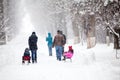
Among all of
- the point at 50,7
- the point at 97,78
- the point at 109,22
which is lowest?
the point at 97,78

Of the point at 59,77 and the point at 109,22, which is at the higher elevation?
the point at 109,22

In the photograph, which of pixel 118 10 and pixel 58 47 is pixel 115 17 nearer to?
pixel 118 10

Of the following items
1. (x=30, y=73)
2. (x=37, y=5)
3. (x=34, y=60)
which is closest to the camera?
(x=30, y=73)

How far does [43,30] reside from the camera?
7544cm

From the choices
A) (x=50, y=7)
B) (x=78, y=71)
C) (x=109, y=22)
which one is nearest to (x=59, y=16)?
(x=50, y=7)

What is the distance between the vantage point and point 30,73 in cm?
1164

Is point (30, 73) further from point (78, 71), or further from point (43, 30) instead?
point (43, 30)

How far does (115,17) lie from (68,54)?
331cm

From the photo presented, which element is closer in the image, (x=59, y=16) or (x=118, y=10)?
(x=118, y=10)

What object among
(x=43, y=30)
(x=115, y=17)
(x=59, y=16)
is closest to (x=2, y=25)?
(x=59, y=16)

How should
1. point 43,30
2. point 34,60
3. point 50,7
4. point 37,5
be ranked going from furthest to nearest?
point 43,30 → point 37,5 → point 50,7 → point 34,60

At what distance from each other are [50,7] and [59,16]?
4.58 m

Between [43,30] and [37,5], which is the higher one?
[37,5]

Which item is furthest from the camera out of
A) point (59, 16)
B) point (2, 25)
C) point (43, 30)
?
point (43, 30)
